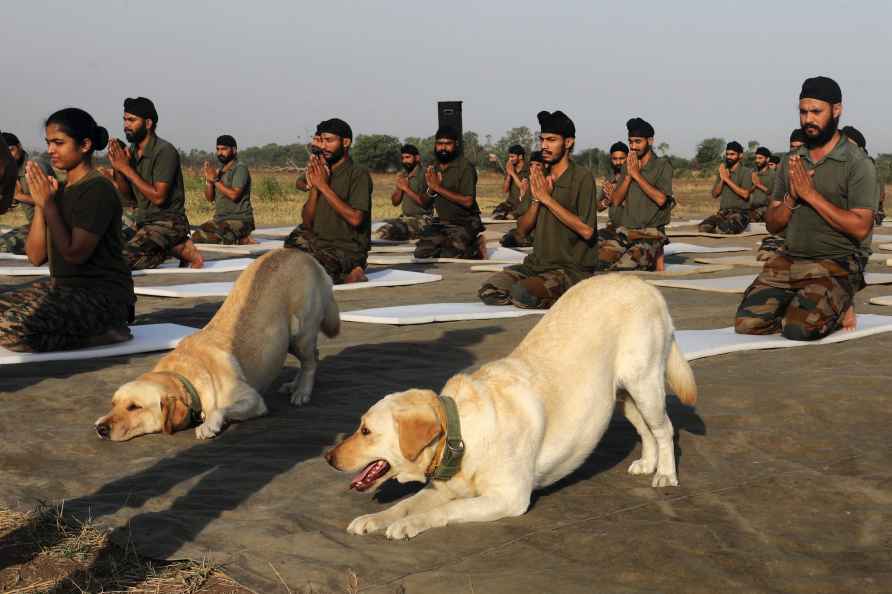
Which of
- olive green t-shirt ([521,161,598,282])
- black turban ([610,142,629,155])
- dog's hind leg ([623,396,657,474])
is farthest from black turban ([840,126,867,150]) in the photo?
dog's hind leg ([623,396,657,474])

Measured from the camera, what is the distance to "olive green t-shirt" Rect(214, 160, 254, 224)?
1833cm

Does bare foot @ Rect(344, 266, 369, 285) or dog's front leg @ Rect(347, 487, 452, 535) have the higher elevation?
dog's front leg @ Rect(347, 487, 452, 535)

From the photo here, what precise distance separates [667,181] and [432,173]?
141 inches

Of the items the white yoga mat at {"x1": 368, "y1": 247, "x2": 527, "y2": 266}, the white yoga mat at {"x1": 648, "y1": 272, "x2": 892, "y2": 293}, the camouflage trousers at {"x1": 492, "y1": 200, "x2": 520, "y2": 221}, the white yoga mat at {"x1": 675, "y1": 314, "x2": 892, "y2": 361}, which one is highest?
the white yoga mat at {"x1": 675, "y1": 314, "x2": 892, "y2": 361}

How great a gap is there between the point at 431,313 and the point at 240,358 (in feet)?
12.0

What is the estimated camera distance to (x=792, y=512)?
4.68 m

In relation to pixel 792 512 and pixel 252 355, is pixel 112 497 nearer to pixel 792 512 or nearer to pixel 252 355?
pixel 252 355

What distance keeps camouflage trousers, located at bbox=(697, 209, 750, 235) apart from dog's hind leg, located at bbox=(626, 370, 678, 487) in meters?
17.1

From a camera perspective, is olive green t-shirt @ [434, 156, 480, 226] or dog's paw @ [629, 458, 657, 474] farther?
olive green t-shirt @ [434, 156, 480, 226]

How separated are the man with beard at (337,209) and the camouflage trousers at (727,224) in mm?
10948

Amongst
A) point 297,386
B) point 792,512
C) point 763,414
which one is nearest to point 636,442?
point 763,414

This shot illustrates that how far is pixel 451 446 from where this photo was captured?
441 cm

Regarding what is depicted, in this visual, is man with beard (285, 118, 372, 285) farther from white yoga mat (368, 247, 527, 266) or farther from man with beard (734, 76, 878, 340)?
man with beard (734, 76, 878, 340)

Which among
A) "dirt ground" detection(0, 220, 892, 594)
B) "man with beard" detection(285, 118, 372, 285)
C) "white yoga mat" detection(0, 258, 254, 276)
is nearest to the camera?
"dirt ground" detection(0, 220, 892, 594)
